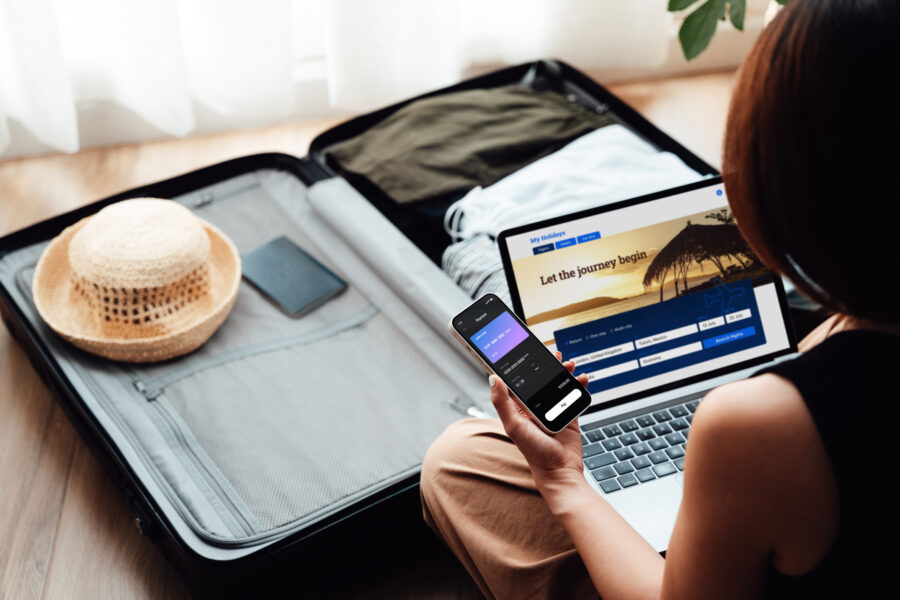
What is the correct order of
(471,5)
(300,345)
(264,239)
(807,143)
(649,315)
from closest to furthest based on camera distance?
(807,143)
(649,315)
(300,345)
(264,239)
(471,5)

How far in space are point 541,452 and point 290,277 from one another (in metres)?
0.74

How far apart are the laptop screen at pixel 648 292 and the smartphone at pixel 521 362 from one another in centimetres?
6

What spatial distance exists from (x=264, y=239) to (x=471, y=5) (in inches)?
33.9

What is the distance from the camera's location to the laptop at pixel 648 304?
963 millimetres

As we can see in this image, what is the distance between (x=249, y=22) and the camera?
6.03 feet

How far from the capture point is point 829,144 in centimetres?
51

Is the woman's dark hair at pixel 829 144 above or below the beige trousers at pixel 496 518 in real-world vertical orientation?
above

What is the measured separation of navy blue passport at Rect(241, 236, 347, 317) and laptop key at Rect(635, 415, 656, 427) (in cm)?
61

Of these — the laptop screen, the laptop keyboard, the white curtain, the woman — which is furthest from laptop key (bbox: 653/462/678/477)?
the white curtain

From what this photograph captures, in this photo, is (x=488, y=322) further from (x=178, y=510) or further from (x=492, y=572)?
(x=178, y=510)

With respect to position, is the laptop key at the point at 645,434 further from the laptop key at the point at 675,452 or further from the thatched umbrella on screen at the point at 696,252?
the thatched umbrella on screen at the point at 696,252

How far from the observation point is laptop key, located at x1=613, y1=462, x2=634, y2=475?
0.92m

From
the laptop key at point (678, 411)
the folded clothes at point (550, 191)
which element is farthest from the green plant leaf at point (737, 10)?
the laptop key at point (678, 411)

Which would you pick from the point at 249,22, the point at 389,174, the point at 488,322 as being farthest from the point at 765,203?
the point at 249,22
